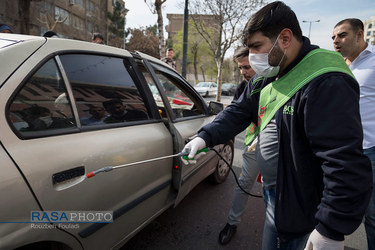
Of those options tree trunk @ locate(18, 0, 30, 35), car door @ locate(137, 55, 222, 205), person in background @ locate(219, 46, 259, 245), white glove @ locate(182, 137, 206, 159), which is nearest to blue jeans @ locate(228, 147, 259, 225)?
person in background @ locate(219, 46, 259, 245)

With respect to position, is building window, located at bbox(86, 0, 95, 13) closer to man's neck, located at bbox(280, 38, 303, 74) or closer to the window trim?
the window trim

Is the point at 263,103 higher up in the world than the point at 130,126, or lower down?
higher up

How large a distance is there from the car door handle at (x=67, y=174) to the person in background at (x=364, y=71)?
82.0 inches

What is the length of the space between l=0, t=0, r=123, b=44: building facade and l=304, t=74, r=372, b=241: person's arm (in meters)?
11.3

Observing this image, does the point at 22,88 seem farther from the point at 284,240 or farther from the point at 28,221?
the point at 284,240

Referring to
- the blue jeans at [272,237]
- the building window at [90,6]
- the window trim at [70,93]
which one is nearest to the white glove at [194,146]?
the blue jeans at [272,237]

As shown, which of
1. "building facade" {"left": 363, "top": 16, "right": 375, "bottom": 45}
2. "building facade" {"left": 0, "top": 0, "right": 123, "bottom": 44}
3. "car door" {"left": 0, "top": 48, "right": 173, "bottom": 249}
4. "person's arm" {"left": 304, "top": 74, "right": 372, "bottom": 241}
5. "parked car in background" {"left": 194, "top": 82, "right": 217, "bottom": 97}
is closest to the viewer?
"person's arm" {"left": 304, "top": 74, "right": 372, "bottom": 241}

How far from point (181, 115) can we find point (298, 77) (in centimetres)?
159

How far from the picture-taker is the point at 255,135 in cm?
152

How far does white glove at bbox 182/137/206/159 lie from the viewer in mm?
1498

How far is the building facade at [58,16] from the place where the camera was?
15.4 meters

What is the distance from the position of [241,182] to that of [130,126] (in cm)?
134

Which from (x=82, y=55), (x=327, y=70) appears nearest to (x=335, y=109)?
(x=327, y=70)

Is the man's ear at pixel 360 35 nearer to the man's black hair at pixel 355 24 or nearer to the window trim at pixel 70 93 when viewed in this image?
the man's black hair at pixel 355 24
